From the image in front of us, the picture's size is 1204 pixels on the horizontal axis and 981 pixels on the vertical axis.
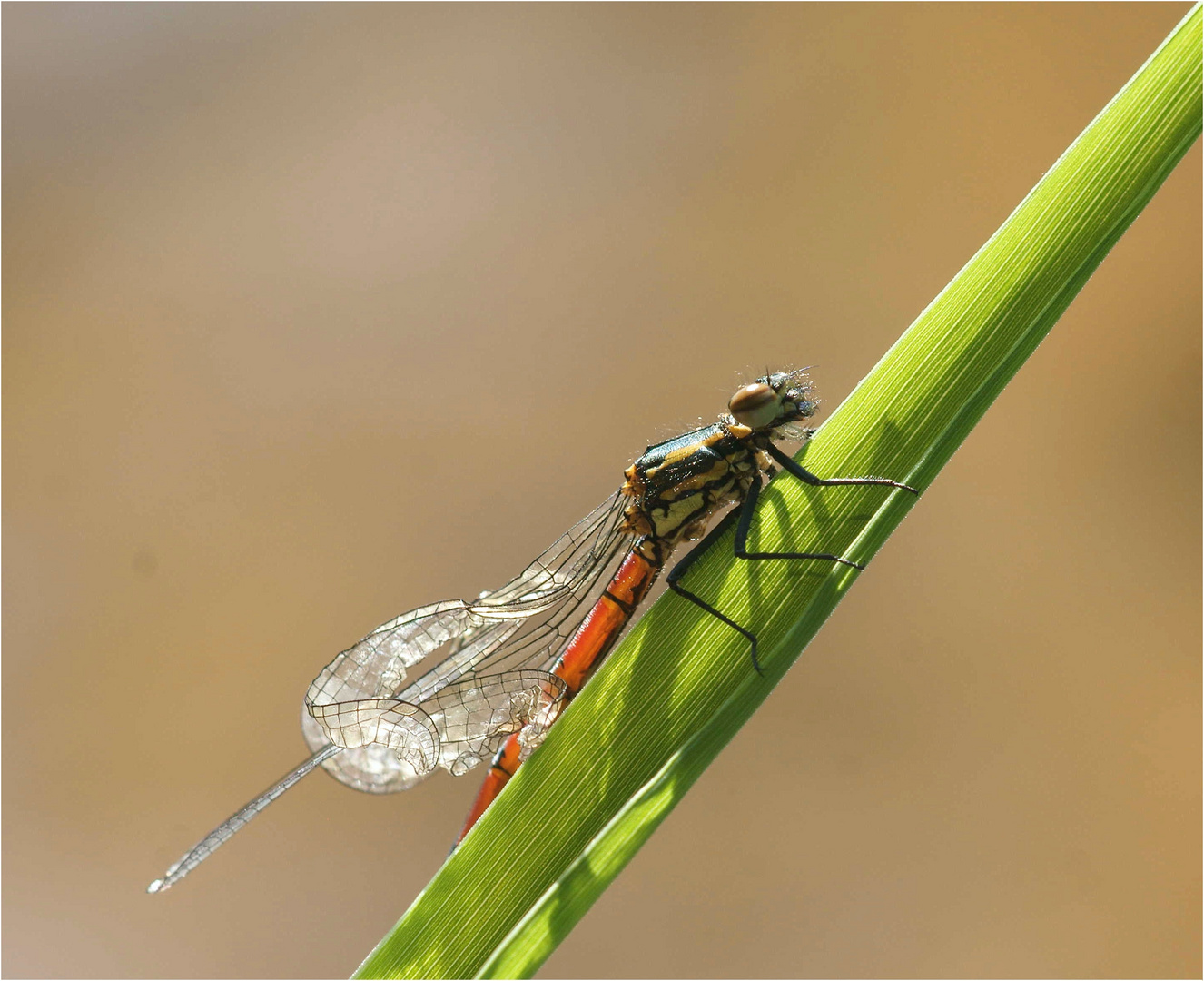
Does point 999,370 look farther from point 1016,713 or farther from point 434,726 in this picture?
point 1016,713

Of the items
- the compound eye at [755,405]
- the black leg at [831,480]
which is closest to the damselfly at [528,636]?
the compound eye at [755,405]

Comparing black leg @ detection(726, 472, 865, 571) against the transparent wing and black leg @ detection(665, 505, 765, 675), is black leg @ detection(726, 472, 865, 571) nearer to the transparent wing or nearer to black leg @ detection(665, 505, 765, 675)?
black leg @ detection(665, 505, 765, 675)

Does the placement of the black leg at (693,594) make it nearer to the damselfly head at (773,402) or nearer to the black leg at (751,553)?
the black leg at (751,553)

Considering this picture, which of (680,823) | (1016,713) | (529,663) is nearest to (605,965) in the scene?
(680,823)

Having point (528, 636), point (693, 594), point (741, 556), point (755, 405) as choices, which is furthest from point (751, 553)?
point (528, 636)

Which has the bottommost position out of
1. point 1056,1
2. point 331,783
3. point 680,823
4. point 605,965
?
point 605,965

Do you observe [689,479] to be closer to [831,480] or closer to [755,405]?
[755,405]
